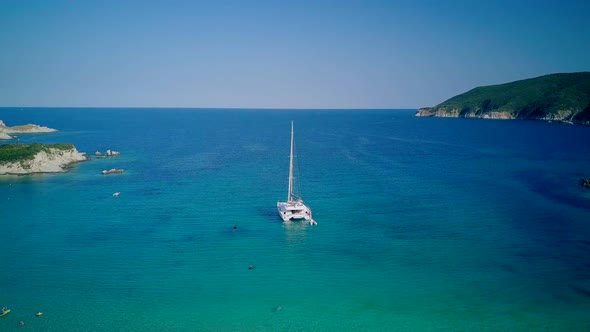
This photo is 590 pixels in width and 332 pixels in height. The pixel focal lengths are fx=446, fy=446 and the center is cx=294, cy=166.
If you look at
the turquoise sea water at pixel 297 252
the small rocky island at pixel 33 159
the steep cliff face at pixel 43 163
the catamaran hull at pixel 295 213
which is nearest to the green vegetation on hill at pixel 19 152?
the small rocky island at pixel 33 159

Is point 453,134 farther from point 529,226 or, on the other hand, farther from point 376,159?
point 529,226

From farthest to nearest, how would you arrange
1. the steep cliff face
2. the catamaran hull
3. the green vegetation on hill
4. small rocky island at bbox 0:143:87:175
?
the green vegetation on hill < small rocky island at bbox 0:143:87:175 < the steep cliff face < the catamaran hull

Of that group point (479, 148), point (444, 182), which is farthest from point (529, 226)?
point (479, 148)

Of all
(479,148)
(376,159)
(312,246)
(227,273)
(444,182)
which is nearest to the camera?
(227,273)

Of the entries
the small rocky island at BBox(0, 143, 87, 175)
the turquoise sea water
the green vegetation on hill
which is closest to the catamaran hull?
the turquoise sea water

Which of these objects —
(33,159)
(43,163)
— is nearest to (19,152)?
(33,159)

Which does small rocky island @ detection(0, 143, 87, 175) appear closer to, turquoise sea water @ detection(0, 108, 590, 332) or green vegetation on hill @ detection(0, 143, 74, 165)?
green vegetation on hill @ detection(0, 143, 74, 165)

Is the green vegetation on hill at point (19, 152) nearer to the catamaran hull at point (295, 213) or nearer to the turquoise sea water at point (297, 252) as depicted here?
the turquoise sea water at point (297, 252)
